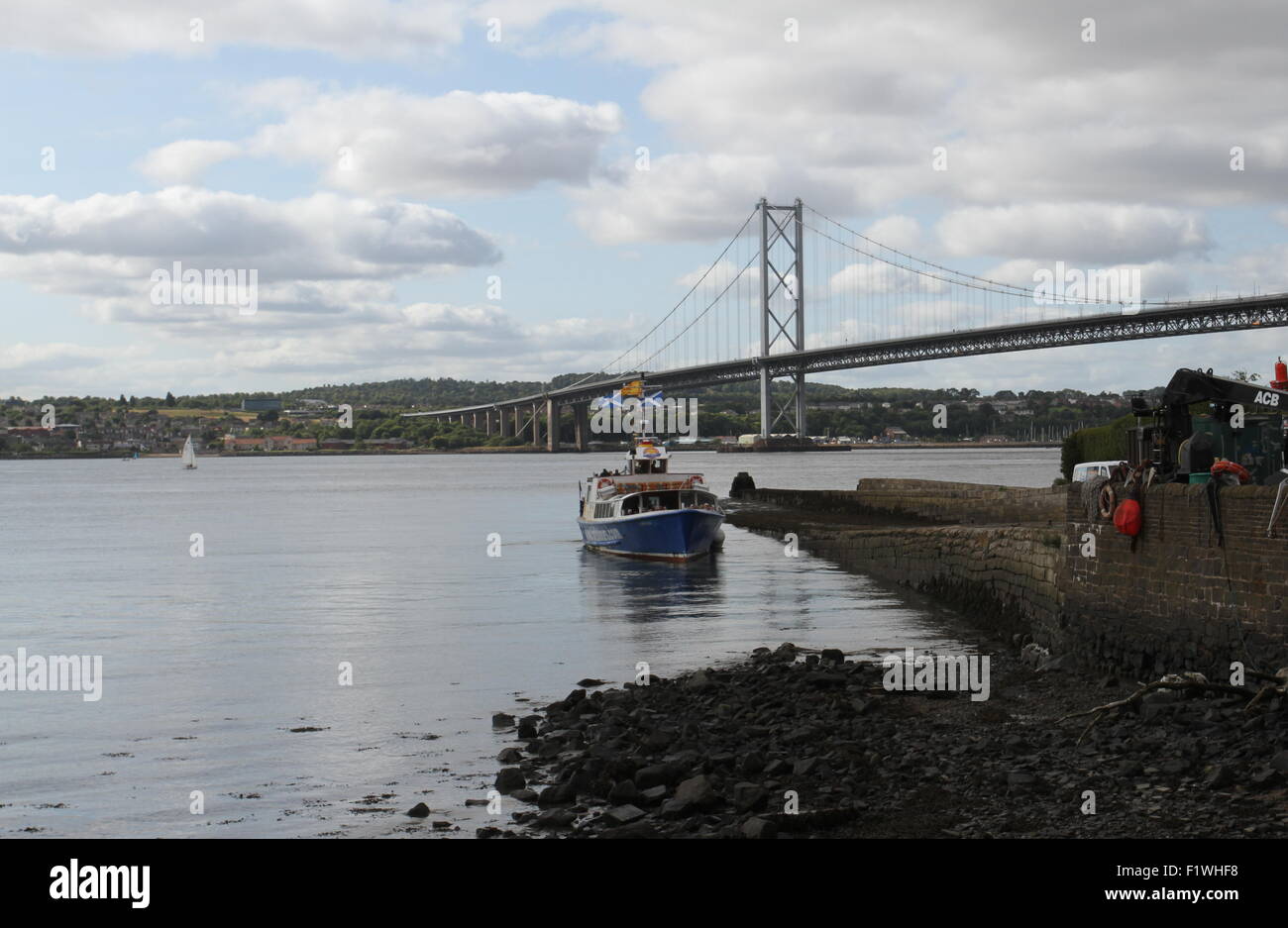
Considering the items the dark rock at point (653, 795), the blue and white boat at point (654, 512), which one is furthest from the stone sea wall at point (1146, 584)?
the blue and white boat at point (654, 512)

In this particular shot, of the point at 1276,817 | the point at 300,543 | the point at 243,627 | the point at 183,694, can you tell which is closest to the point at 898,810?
the point at 1276,817

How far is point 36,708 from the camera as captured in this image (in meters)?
15.6

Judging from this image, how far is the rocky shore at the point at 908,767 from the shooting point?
865 centimetres

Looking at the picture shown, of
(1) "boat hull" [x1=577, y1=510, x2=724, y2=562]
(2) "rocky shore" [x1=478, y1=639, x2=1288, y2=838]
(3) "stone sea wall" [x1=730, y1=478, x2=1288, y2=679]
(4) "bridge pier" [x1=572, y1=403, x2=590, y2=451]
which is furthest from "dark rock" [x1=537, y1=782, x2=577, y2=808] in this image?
(4) "bridge pier" [x1=572, y1=403, x2=590, y2=451]

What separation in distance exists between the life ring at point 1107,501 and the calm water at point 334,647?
480cm

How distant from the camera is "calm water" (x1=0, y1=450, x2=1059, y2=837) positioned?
1117 centimetres

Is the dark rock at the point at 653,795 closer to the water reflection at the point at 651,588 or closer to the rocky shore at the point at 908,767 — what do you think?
the rocky shore at the point at 908,767

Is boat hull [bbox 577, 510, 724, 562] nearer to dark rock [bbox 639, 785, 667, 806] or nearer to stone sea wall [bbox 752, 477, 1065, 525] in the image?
stone sea wall [bbox 752, 477, 1065, 525]

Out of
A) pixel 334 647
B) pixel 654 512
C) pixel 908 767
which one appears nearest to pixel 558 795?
pixel 908 767

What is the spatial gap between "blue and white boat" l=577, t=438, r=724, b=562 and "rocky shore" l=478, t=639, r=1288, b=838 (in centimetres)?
1988

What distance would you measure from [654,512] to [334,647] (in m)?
13.9

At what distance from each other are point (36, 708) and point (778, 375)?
8835 centimetres

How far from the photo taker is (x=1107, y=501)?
1382 centimetres
